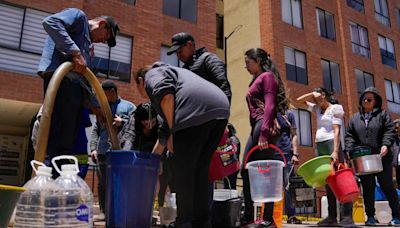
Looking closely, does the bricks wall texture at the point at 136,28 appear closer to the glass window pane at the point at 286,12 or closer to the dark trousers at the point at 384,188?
the glass window pane at the point at 286,12

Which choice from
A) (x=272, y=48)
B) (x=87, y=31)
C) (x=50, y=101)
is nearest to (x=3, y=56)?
(x=87, y=31)

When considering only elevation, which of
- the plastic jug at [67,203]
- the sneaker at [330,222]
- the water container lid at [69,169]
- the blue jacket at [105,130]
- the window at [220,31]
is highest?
the window at [220,31]

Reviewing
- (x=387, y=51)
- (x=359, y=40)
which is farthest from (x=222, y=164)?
(x=387, y=51)

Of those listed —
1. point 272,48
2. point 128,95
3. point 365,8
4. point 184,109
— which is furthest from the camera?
point 365,8

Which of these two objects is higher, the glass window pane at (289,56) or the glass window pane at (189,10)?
the glass window pane at (189,10)

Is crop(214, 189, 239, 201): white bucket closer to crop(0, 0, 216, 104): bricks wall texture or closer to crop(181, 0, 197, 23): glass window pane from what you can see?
crop(0, 0, 216, 104): bricks wall texture

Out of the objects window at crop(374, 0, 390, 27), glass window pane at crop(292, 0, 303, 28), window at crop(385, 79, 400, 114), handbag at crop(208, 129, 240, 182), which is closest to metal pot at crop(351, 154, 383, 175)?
handbag at crop(208, 129, 240, 182)

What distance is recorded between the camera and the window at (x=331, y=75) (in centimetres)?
1930

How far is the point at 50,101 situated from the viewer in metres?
2.48

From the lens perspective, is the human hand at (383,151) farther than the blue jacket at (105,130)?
Yes

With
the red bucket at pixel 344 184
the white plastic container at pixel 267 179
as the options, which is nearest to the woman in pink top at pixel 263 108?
the white plastic container at pixel 267 179

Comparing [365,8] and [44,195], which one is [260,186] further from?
[365,8]

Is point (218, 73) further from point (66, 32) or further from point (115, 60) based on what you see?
point (115, 60)

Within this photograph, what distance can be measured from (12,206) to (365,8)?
24038 millimetres
